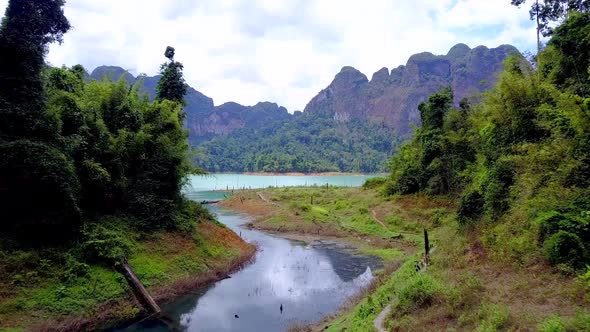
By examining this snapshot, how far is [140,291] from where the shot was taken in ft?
56.8

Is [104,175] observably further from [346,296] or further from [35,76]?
[346,296]

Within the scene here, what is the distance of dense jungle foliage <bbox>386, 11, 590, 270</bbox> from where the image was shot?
10.7m

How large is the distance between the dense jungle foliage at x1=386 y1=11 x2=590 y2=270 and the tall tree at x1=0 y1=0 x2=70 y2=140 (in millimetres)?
18626

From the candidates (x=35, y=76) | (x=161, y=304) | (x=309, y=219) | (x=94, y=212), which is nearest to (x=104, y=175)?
(x=94, y=212)

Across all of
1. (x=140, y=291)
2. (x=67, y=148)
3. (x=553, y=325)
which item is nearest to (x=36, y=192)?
(x=67, y=148)

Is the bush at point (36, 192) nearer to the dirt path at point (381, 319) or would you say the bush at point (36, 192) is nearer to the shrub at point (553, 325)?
the dirt path at point (381, 319)

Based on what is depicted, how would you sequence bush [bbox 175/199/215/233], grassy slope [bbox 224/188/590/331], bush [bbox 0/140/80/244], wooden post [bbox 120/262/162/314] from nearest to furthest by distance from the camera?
grassy slope [bbox 224/188/590/331]
bush [bbox 0/140/80/244]
wooden post [bbox 120/262/162/314]
bush [bbox 175/199/215/233]

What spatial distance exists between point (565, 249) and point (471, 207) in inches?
311

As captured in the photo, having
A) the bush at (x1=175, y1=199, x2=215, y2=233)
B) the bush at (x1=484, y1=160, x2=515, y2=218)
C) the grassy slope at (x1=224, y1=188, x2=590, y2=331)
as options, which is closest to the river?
the grassy slope at (x1=224, y1=188, x2=590, y2=331)

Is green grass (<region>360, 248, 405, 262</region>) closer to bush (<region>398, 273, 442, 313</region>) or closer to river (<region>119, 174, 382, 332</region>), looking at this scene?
river (<region>119, 174, 382, 332</region>)

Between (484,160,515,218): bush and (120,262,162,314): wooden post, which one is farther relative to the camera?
(120,262,162,314): wooden post

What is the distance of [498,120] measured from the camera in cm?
1695

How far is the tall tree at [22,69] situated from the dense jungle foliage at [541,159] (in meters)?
18.6

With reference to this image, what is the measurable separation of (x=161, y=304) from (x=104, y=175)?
6.96 meters
